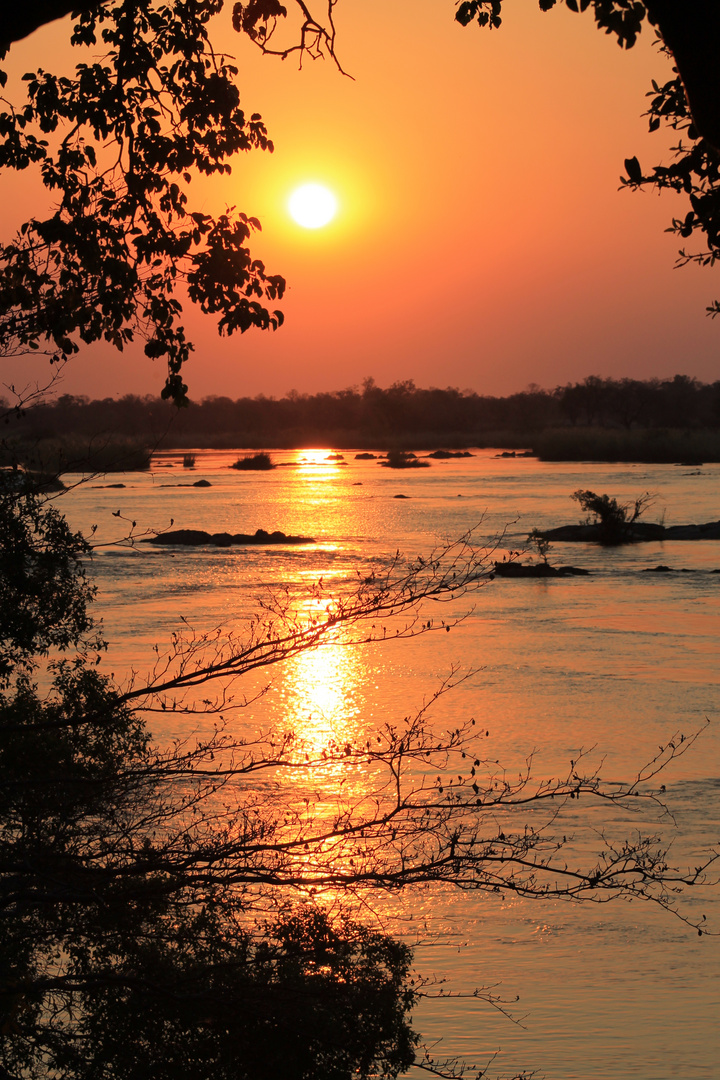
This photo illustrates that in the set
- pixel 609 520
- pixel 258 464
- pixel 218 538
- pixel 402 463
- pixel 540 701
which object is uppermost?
pixel 402 463

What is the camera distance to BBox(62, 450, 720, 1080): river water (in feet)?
19.9

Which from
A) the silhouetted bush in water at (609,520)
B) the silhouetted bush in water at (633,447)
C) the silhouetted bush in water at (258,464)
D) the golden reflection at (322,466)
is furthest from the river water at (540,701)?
the silhouetted bush in water at (633,447)

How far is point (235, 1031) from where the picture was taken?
4.66 m

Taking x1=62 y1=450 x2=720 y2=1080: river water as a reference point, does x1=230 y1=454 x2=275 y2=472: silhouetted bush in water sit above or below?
above

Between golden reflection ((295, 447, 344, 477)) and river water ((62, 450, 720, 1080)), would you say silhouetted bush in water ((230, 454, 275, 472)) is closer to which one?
golden reflection ((295, 447, 344, 477))

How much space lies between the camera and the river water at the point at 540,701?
6.07 metres

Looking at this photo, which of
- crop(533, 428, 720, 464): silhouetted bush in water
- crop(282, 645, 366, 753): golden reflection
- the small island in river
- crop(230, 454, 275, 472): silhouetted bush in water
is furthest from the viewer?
crop(533, 428, 720, 464): silhouetted bush in water

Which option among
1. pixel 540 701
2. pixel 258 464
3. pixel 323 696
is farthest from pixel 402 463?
pixel 540 701

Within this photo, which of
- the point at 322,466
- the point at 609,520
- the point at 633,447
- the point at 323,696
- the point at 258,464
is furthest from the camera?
the point at 322,466

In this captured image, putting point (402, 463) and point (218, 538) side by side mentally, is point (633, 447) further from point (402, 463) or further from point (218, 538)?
point (218, 538)

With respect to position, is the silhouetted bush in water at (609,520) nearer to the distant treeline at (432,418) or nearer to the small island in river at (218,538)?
the small island in river at (218,538)

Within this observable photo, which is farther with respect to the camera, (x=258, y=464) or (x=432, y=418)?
(x=432, y=418)

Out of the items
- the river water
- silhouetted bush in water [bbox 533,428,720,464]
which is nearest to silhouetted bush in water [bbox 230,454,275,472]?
silhouetted bush in water [bbox 533,428,720,464]

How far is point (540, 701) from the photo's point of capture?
12.3 m
